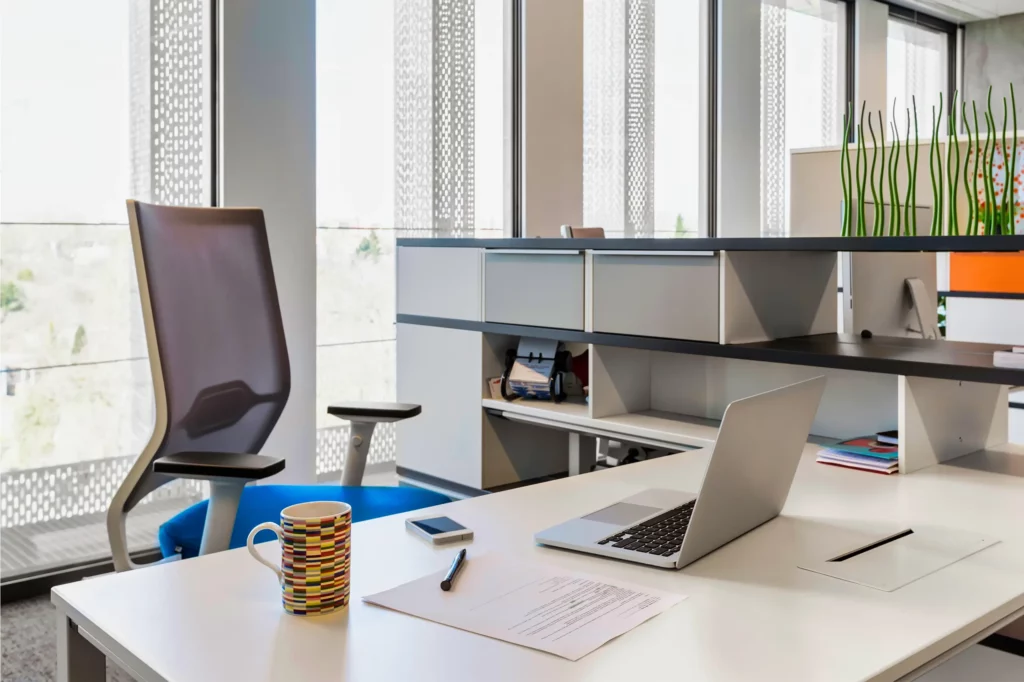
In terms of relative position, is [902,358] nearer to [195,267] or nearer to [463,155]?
[195,267]

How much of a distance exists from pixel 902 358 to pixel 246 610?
145 centimetres

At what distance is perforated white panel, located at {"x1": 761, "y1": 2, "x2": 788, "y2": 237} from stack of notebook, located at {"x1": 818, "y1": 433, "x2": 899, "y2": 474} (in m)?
3.81

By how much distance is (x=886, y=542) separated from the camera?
1450 mm

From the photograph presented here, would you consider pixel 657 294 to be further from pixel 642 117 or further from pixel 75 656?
pixel 642 117

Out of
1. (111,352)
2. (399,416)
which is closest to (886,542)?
(399,416)

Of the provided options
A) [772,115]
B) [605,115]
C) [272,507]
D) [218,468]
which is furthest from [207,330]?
[772,115]

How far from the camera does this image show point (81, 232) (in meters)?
3.14

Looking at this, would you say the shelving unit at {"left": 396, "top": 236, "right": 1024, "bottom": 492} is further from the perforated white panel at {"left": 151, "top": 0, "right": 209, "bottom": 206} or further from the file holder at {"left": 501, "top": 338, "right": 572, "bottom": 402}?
the perforated white panel at {"left": 151, "top": 0, "right": 209, "bottom": 206}

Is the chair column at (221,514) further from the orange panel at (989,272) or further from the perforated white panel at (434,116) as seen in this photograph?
the orange panel at (989,272)

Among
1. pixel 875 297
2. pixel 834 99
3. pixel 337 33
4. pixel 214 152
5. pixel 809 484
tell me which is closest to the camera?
pixel 809 484

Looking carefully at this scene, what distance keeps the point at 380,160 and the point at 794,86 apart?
3178 mm

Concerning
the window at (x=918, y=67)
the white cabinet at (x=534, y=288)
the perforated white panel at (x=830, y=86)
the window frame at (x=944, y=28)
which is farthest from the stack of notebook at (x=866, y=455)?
the window frame at (x=944, y=28)

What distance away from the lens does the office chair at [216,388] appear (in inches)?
69.9

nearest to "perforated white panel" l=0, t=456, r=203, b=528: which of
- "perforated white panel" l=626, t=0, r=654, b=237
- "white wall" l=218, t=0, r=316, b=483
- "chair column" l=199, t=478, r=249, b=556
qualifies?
"white wall" l=218, t=0, r=316, b=483
